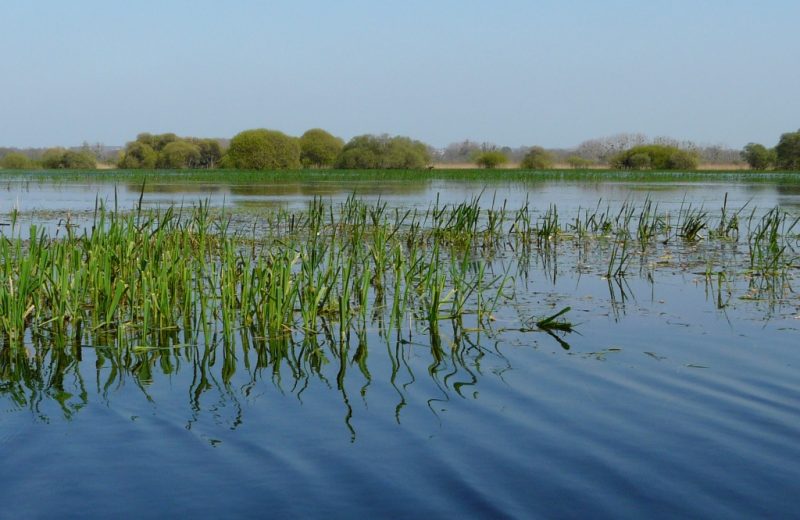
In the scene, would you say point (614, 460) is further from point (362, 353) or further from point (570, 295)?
point (570, 295)

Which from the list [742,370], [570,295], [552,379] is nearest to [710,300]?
[570,295]

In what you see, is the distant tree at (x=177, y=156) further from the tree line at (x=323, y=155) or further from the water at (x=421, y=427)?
the water at (x=421, y=427)

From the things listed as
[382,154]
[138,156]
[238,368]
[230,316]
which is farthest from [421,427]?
[138,156]

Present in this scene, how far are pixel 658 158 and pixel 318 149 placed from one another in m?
25.8

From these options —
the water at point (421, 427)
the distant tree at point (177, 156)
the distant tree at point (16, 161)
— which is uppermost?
the distant tree at point (177, 156)

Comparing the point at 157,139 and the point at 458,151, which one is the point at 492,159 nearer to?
the point at 157,139

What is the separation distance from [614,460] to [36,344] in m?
3.98

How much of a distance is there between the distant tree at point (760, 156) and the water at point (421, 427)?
61.6 metres

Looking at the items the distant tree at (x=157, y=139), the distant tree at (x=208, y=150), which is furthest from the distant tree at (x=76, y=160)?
the distant tree at (x=208, y=150)

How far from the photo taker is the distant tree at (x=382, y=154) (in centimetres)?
5831

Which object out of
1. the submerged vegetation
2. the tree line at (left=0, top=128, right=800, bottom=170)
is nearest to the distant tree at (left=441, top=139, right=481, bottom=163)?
the tree line at (left=0, top=128, right=800, bottom=170)

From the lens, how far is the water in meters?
3.43

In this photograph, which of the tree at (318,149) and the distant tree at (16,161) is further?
the distant tree at (16,161)

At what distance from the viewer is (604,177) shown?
45719mm
